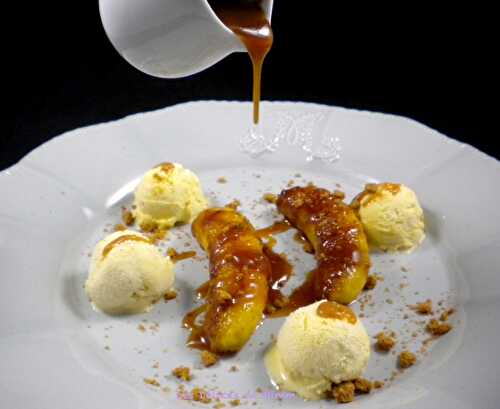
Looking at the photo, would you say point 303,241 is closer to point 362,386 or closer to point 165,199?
point 165,199

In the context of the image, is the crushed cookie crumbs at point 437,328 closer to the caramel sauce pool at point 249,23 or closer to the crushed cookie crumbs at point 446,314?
the crushed cookie crumbs at point 446,314

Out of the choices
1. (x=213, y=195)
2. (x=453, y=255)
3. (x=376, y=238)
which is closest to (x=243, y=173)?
(x=213, y=195)

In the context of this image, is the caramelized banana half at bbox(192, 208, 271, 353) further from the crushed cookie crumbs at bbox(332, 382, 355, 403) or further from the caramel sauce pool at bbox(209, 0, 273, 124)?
the caramel sauce pool at bbox(209, 0, 273, 124)

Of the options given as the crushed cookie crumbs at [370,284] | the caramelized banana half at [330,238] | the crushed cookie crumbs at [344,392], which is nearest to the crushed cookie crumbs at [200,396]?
the crushed cookie crumbs at [344,392]

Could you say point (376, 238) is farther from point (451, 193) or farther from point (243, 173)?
point (243, 173)

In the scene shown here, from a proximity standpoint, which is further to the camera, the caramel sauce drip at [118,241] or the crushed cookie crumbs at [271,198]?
the crushed cookie crumbs at [271,198]

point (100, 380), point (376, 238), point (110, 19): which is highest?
point (110, 19)
